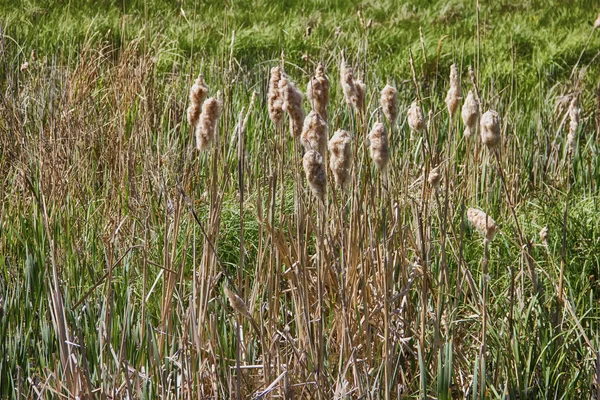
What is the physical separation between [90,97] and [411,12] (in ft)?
11.6

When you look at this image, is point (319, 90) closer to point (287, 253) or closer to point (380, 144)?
point (380, 144)

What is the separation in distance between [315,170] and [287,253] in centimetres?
70

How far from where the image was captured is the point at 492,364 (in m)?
1.89

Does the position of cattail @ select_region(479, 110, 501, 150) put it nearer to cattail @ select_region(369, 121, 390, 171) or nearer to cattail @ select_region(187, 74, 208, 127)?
cattail @ select_region(369, 121, 390, 171)

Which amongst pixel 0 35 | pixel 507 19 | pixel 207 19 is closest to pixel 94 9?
pixel 207 19

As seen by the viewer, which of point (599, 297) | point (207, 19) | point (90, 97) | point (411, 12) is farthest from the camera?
Result: point (411, 12)

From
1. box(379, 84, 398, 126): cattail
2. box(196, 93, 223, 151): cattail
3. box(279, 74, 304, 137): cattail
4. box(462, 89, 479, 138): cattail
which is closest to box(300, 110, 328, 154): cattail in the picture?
box(279, 74, 304, 137): cattail

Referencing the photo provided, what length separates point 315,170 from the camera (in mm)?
1264

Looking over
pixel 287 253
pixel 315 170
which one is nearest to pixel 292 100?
pixel 315 170

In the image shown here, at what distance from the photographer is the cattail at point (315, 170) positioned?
4.10 feet

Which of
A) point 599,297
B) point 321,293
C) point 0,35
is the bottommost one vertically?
point 599,297

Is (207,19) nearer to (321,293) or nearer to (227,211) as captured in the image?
(227,211)

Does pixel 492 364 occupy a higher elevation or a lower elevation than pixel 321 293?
lower

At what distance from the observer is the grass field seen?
162 centimetres
